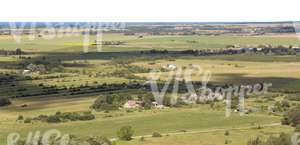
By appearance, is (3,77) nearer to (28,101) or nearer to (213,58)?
(28,101)

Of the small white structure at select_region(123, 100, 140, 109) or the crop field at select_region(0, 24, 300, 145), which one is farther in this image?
the small white structure at select_region(123, 100, 140, 109)

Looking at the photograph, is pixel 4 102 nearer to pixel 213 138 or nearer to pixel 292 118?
pixel 213 138

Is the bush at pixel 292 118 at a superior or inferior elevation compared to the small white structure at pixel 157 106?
superior

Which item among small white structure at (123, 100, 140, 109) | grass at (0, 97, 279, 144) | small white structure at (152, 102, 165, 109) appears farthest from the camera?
small white structure at (123, 100, 140, 109)

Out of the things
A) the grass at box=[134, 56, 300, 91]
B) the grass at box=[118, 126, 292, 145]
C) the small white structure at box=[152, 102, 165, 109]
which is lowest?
the grass at box=[134, 56, 300, 91]

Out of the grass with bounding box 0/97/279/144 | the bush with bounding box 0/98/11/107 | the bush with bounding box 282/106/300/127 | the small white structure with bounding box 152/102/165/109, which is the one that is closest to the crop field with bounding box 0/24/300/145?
the grass with bounding box 0/97/279/144

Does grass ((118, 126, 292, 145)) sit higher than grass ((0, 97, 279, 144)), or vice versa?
grass ((118, 126, 292, 145))

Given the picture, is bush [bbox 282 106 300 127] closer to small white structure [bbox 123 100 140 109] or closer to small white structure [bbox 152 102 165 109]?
small white structure [bbox 152 102 165 109]

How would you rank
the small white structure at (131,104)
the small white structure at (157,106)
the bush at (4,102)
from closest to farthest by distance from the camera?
the small white structure at (157,106)
the small white structure at (131,104)
the bush at (4,102)

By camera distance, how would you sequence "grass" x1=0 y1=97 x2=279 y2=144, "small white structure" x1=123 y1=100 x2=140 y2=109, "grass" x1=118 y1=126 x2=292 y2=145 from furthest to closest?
1. "small white structure" x1=123 y1=100 x2=140 y2=109
2. "grass" x1=0 y1=97 x2=279 y2=144
3. "grass" x1=118 y1=126 x2=292 y2=145

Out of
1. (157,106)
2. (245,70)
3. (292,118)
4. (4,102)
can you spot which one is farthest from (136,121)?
(245,70)

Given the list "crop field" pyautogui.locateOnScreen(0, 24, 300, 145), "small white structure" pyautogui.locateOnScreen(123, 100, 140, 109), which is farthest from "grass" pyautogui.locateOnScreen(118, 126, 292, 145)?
"small white structure" pyautogui.locateOnScreen(123, 100, 140, 109)

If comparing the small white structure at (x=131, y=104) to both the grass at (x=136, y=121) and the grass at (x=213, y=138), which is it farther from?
the grass at (x=213, y=138)

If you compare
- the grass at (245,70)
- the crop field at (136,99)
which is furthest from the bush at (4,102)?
the grass at (245,70)
